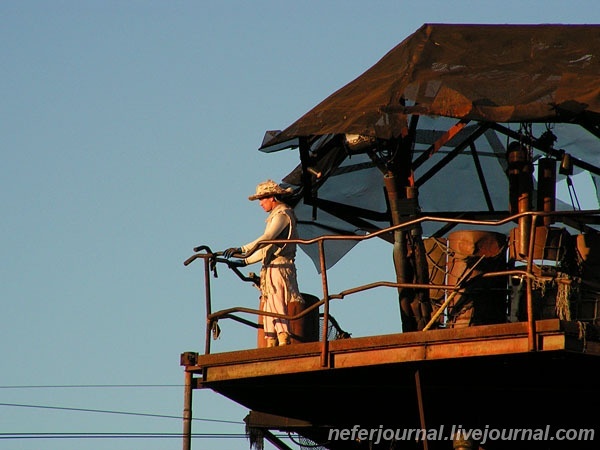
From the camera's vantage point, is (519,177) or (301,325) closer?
(301,325)

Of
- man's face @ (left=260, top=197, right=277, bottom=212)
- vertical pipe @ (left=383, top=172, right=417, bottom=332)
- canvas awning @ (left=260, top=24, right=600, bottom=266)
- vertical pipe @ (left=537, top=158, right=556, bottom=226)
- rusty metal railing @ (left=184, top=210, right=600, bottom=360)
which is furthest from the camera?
vertical pipe @ (left=537, top=158, right=556, bottom=226)

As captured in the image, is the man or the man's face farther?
the man's face

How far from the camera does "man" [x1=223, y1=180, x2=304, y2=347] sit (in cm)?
1825

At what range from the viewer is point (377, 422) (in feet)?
65.7

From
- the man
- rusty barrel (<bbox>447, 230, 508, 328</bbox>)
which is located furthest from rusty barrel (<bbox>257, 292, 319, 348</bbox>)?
rusty barrel (<bbox>447, 230, 508, 328</bbox>)

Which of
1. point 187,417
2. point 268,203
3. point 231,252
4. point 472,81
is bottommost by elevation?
point 187,417

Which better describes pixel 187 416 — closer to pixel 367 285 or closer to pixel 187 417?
pixel 187 417

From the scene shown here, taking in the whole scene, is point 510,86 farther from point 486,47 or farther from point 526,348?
point 526,348

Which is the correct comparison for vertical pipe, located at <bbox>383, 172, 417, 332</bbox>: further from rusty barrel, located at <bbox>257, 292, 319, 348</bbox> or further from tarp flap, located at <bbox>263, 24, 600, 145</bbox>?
tarp flap, located at <bbox>263, 24, 600, 145</bbox>

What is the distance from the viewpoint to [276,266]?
723 inches

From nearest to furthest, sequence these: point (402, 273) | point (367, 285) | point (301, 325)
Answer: point (367, 285) → point (402, 273) → point (301, 325)

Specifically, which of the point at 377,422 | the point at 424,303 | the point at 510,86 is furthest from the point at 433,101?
the point at 377,422

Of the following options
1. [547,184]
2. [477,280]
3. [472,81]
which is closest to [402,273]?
[477,280]

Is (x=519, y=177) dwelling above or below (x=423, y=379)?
above
